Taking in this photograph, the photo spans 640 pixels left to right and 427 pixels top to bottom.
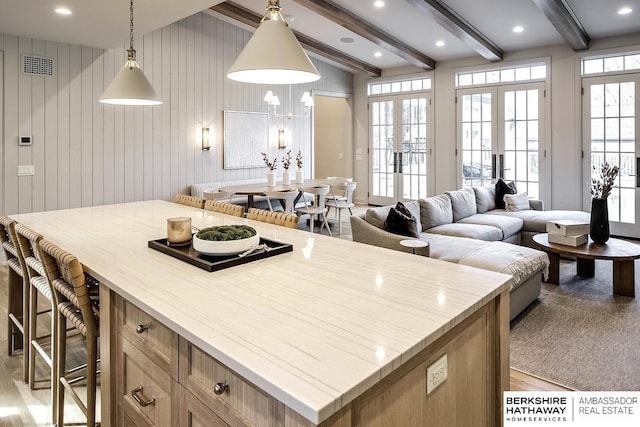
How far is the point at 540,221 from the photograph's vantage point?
5.33 metres

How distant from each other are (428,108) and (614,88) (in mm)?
3007

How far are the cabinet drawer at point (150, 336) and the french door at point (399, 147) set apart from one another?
7.63m

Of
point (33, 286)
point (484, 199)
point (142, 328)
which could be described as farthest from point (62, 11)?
point (484, 199)

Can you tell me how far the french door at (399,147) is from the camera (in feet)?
28.2

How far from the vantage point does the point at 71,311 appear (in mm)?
1995

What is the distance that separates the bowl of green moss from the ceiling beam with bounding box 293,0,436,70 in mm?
4344

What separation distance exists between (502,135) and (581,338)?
16.7ft

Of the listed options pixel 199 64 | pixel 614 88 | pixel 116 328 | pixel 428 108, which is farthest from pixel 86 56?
pixel 614 88

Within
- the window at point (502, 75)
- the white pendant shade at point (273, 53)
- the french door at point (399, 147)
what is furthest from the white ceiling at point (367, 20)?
the white pendant shade at point (273, 53)

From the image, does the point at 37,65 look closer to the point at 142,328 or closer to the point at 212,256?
the point at 212,256

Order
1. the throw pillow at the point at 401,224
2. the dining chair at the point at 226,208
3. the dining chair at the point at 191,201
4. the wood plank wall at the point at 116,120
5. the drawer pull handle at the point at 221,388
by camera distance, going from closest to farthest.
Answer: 1. the drawer pull handle at the point at 221,388
2. the dining chair at the point at 226,208
3. the dining chair at the point at 191,201
4. the throw pillow at the point at 401,224
5. the wood plank wall at the point at 116,120

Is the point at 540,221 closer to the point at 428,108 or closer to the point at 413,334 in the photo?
the point at 428,108

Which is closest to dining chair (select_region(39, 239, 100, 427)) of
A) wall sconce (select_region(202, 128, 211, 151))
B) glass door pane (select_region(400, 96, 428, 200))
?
wall sconce (select_region(202, 128, 211, 151))

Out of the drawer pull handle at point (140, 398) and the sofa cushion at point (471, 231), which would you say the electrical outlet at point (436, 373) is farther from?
the sofa cushion at point (471, 231)
